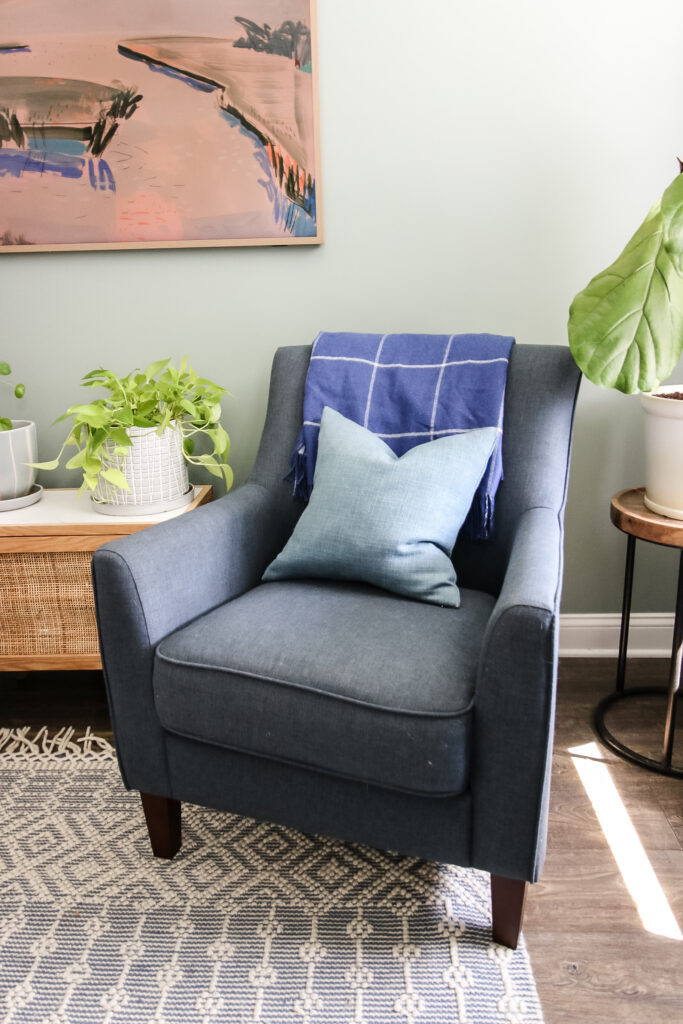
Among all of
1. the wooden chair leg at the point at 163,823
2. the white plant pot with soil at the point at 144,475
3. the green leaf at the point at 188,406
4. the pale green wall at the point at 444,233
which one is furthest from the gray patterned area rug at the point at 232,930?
the pale green wall at the point at 444,233

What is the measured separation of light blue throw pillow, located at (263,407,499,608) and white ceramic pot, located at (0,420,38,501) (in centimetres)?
74

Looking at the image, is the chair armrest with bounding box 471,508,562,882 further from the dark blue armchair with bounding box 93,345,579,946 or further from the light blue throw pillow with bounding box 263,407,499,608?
the light blue throw pillow with bounding box 263,407,499,608

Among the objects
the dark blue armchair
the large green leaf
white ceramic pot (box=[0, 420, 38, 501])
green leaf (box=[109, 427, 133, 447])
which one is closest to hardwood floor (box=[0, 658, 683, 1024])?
the dark blue armchair

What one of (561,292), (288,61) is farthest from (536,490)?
(288,61)

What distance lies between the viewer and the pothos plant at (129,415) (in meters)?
1.63

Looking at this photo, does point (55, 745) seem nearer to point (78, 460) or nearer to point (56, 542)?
point (56, 542)

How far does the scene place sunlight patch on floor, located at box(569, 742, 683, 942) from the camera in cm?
121

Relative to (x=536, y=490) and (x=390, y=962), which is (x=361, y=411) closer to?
(x=536, y=490)

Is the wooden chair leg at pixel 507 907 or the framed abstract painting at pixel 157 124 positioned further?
the framed abstract painting at pixel 157 124

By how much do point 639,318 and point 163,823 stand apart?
130cm

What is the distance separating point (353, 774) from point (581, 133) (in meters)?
1.60

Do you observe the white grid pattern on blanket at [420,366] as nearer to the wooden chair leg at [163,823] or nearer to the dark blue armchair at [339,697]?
the dark blue armchair at [339,697]

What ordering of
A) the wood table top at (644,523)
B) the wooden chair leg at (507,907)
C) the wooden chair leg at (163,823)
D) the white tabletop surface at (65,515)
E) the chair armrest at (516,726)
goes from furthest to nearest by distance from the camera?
the white tabletop surface at (65,515) → the wood table top at (644,523) → the wooden chair leg at (163,823) → the wooden chair leg at (507,907) → the chair armrest at (516,726)

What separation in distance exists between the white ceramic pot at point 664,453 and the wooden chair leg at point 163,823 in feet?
3.79
